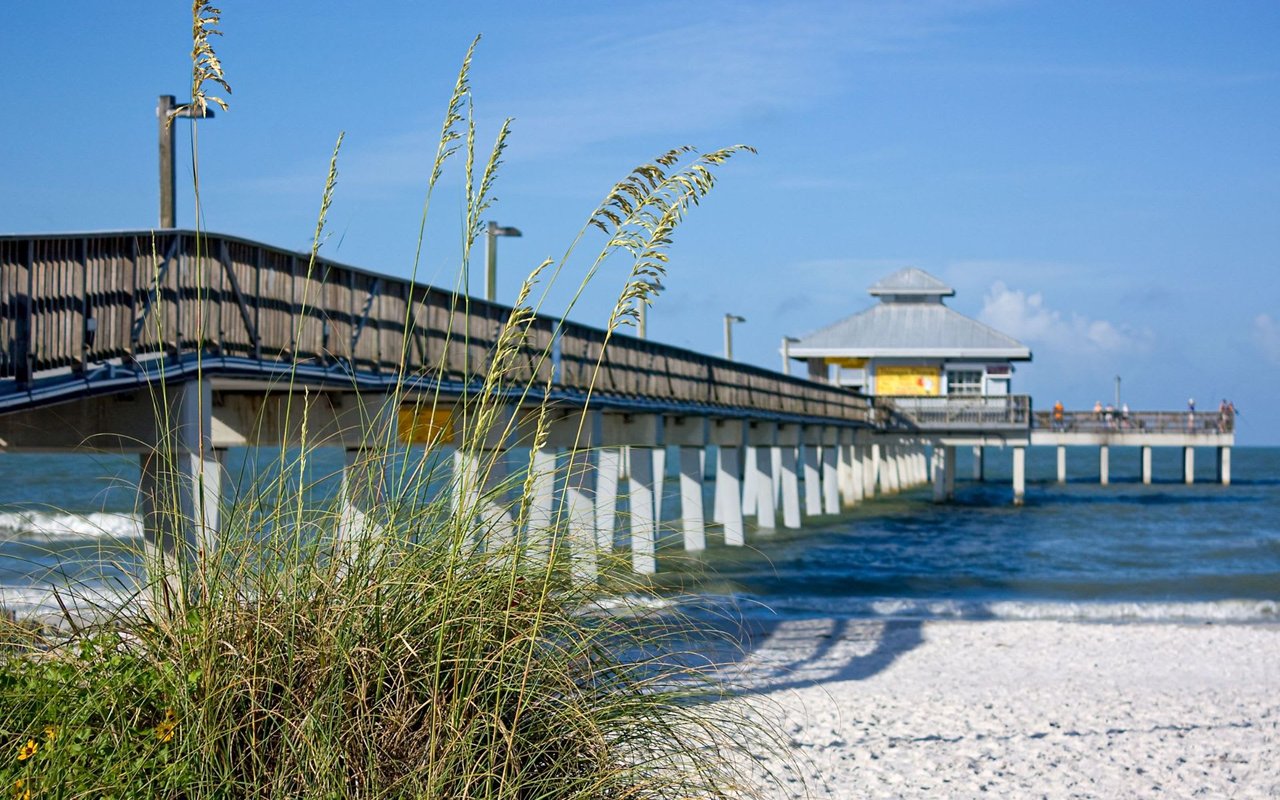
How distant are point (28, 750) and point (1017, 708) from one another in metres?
7.60

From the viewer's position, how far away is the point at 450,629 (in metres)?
3.23

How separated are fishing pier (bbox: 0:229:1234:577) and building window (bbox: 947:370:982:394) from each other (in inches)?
1202

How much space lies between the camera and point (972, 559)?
89.7ft

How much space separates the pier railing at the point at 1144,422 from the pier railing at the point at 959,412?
7.77 m

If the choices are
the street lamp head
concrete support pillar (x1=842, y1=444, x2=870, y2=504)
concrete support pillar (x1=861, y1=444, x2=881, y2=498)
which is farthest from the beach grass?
concrete support pillar (x1=861, y1=444, x2=881, y2=498)

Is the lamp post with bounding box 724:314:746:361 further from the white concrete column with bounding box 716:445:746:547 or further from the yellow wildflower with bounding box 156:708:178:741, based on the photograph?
the yellow wildflower with bounding box 156:708:178:741

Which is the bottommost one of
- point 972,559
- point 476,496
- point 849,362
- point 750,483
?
point 972,559

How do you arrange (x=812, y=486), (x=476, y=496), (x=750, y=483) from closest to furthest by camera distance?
(x=476, y=496), (x=750, y=483), (x=812, y=486)

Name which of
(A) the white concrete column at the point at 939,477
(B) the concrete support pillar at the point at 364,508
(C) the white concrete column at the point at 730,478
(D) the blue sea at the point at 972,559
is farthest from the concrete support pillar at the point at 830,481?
(B) the concrete support pillar at the point at 364,508

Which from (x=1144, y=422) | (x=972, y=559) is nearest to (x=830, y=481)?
(x=972, y=559)

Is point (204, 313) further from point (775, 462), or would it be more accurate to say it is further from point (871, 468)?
point (871, 468)

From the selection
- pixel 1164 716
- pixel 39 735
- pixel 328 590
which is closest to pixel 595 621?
pixel 328 590

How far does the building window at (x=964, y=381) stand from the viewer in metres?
53.7

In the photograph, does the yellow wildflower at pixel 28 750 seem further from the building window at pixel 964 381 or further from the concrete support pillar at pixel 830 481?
the building window at pixel 964 381
